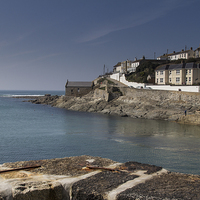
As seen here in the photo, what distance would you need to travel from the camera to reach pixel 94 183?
6.36 metres

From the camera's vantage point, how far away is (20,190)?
571 centimetres

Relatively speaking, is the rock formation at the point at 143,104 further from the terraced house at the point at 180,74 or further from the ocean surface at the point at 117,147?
the ocean surface at the point at 117,147

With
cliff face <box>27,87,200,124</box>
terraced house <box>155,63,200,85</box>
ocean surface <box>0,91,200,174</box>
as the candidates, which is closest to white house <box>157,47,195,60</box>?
terraced house <box>155,63,200,85</box>

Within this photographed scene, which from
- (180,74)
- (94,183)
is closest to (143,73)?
(180,74)

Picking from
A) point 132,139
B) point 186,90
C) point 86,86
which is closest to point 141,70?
point 86,86

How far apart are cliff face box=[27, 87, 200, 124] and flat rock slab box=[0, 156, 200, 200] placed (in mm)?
31910

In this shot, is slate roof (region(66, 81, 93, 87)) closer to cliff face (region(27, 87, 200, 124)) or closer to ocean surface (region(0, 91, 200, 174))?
cliff face (region(27, 87, 200, 124))

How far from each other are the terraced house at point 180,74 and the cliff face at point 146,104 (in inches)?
390

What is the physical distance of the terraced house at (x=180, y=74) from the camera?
5384 centimetres

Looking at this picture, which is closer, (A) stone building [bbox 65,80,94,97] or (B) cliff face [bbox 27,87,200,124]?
(B) cliff face [bbox 27,87,200,124]

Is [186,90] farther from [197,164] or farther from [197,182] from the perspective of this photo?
[197,182]

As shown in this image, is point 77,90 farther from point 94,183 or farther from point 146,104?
point 94,183

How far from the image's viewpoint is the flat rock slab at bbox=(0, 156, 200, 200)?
5695 mm

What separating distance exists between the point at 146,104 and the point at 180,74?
14.3 metres
